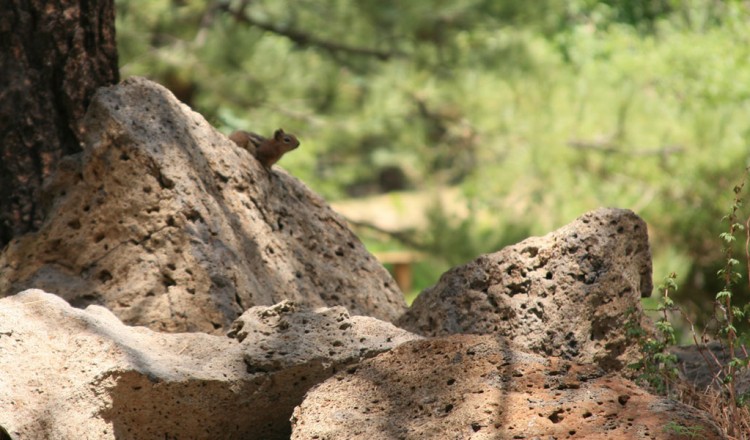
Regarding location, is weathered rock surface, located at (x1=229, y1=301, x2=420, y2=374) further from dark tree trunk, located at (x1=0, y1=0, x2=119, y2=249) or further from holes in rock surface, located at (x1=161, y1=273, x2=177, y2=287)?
dark tree trunk, located at (x1=0, y1=0, x2=119, y2=249)

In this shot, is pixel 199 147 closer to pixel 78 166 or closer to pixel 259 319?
pixel 78 166

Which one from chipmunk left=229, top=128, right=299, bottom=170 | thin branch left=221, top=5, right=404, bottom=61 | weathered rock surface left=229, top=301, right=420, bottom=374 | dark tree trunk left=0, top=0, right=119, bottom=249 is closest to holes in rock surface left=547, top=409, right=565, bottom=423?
weathered rock surface left=229, top=301, right=420, bottom=374

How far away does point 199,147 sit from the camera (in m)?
3.10

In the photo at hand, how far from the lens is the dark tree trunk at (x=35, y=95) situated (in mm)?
3293

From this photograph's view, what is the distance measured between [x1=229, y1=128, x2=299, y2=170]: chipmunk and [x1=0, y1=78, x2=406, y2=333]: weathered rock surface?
25cm

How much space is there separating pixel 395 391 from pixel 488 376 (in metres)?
0.21

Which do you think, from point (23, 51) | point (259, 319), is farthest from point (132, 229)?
point (23, 51)

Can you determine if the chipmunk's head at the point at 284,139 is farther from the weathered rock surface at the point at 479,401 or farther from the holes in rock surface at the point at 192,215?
the weathered rock surface at the point at 479,401

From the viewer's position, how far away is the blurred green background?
27.8ft

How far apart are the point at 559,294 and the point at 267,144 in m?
1.17

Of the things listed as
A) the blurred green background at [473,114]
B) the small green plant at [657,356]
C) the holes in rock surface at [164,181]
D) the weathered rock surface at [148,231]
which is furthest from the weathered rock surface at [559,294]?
the blurred green background at [473,114]

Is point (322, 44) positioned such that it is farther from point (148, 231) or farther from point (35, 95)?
point (148, 231)

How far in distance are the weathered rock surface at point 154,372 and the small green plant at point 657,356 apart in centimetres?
65

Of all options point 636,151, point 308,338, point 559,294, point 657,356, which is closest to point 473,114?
point 636,151
